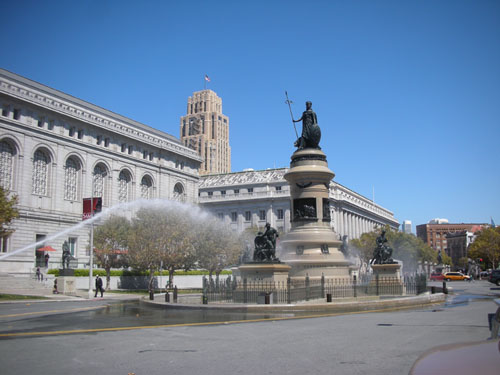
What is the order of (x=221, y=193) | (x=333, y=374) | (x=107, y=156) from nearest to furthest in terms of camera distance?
1. (x=333, y=374)
2. (x=107, y=156)
3. (x=221, y=193)

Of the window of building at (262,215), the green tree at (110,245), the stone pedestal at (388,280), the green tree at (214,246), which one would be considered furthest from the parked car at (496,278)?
the window of building at (262,215)

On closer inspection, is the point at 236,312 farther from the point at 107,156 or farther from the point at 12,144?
the point at 107,156

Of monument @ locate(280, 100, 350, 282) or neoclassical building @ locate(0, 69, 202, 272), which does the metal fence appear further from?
neoclassical building @ locate(0, 69, 202, 272)

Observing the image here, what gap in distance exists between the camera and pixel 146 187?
87.8 meters

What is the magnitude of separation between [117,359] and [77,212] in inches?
Result: 2602

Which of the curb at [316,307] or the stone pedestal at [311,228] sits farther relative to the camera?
the stone pedestal at [311,228]

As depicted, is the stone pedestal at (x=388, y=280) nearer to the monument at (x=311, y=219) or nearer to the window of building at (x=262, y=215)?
the monument at (x=311, y=219)

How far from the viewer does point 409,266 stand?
4154 inches

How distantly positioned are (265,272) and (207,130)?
553 ft

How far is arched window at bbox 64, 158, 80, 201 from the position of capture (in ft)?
235

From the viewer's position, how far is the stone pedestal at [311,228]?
30.2 m

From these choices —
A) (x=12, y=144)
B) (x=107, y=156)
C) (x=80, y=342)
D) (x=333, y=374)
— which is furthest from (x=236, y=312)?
(x=107, y=156)

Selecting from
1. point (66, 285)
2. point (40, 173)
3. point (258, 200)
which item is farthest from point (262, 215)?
point (66, 285)

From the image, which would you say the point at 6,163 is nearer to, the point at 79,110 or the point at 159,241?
the point at 79,110
